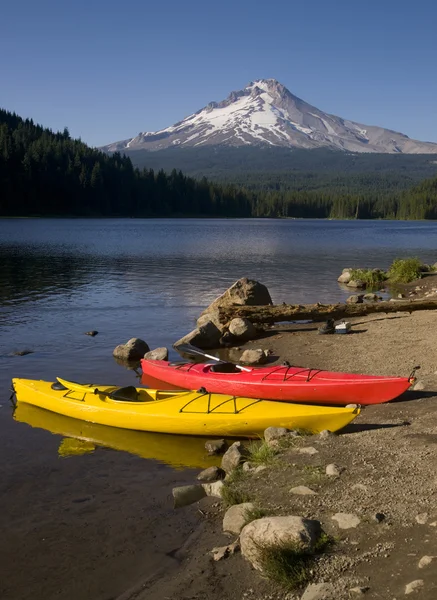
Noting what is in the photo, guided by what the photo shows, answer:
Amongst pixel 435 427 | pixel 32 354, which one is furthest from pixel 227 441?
pixel 32 354

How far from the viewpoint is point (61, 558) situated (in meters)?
7.33

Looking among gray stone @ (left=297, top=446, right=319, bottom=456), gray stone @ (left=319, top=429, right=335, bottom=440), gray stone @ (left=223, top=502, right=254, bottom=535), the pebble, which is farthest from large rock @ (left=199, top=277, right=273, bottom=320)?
gray stone @ (left=223, top=502, right=254, bottom=535)

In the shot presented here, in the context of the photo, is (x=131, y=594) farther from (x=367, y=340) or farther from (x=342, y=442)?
(x=367, y=340)

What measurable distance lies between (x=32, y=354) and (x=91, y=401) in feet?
22.3

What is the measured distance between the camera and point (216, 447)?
10867mm

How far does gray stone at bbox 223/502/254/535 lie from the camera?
735 cm

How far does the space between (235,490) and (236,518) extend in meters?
0.87

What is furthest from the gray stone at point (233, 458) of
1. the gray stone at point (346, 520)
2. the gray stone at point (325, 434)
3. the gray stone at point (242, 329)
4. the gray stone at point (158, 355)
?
the gray stone at point (242, 329)

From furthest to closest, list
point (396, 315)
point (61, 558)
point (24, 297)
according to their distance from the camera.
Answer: point (24, 297) → point (396, 315) → point (61, 558)

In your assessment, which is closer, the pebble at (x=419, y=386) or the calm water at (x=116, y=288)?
the pebble at (x=419, y=386)

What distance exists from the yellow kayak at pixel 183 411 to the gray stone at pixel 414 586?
4.69 metres

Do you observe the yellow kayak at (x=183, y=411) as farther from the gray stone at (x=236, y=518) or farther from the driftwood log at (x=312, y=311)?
the driftwood log at (x=312, y=311)

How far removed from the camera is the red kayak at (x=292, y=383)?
11.7 meters

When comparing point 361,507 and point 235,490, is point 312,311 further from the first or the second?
point 361,507
